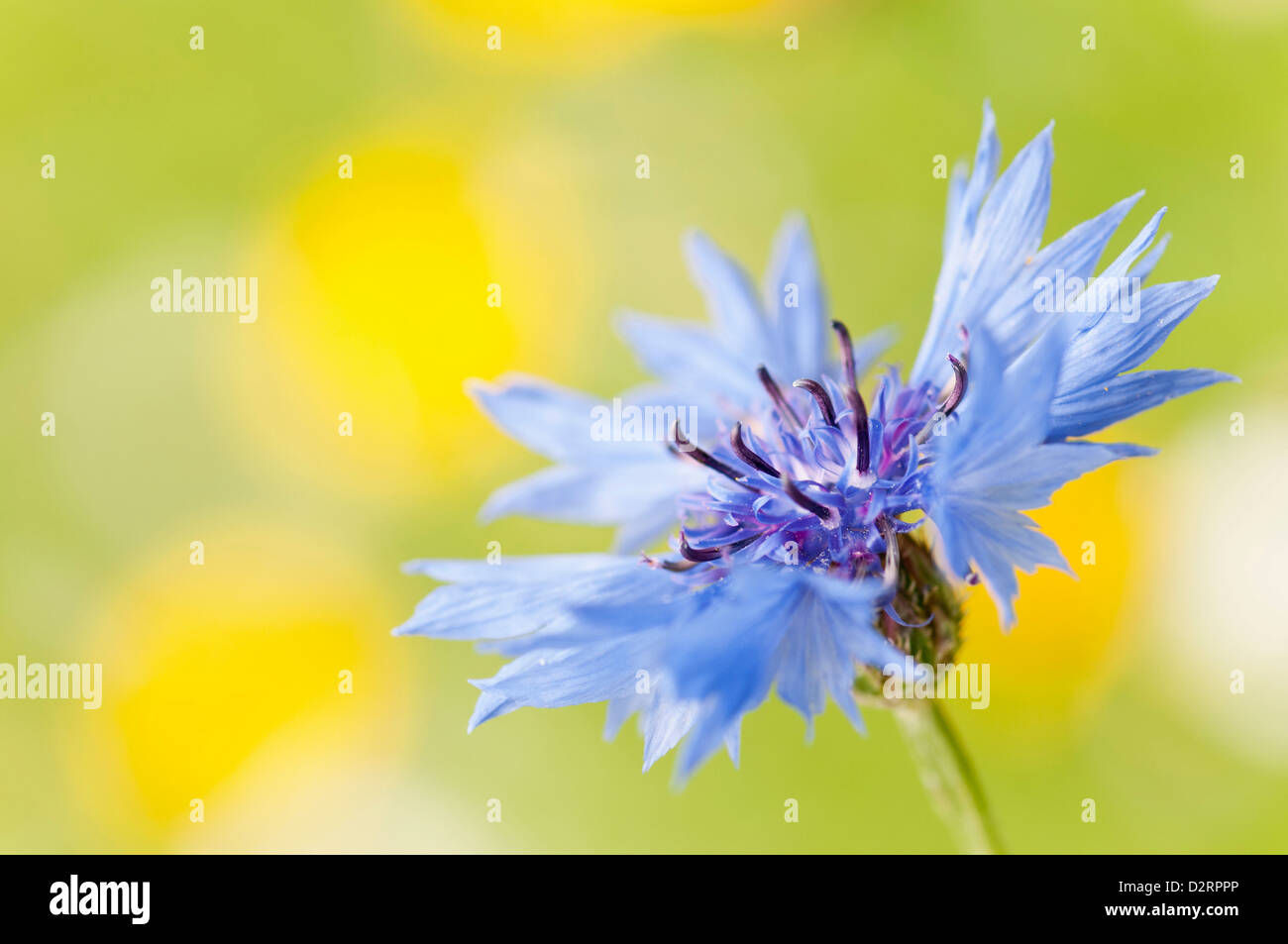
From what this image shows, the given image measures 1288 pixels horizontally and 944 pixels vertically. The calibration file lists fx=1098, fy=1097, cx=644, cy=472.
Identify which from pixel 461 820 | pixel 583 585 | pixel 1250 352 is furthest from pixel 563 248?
pixel 583 585

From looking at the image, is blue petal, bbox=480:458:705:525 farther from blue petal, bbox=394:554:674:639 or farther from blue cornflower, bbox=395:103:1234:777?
blue petal, bbox=394:554:674:639

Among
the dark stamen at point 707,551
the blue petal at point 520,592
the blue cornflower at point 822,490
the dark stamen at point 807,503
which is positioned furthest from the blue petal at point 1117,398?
the blue petal at point 520,592

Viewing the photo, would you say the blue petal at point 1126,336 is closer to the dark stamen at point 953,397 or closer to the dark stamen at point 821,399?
the dark stamen at point 953,397

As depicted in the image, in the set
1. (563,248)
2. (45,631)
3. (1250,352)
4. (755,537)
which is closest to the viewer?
(755,537)

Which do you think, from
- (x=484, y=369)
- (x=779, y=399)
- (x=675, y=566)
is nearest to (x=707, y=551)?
(x=675, y=566)

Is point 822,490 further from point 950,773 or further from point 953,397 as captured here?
point 950,773

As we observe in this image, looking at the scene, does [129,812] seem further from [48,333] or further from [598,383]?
[598,383]

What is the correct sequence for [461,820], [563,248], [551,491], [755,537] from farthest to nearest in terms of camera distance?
[563,248], [461,820], [551,491], [755,537]
